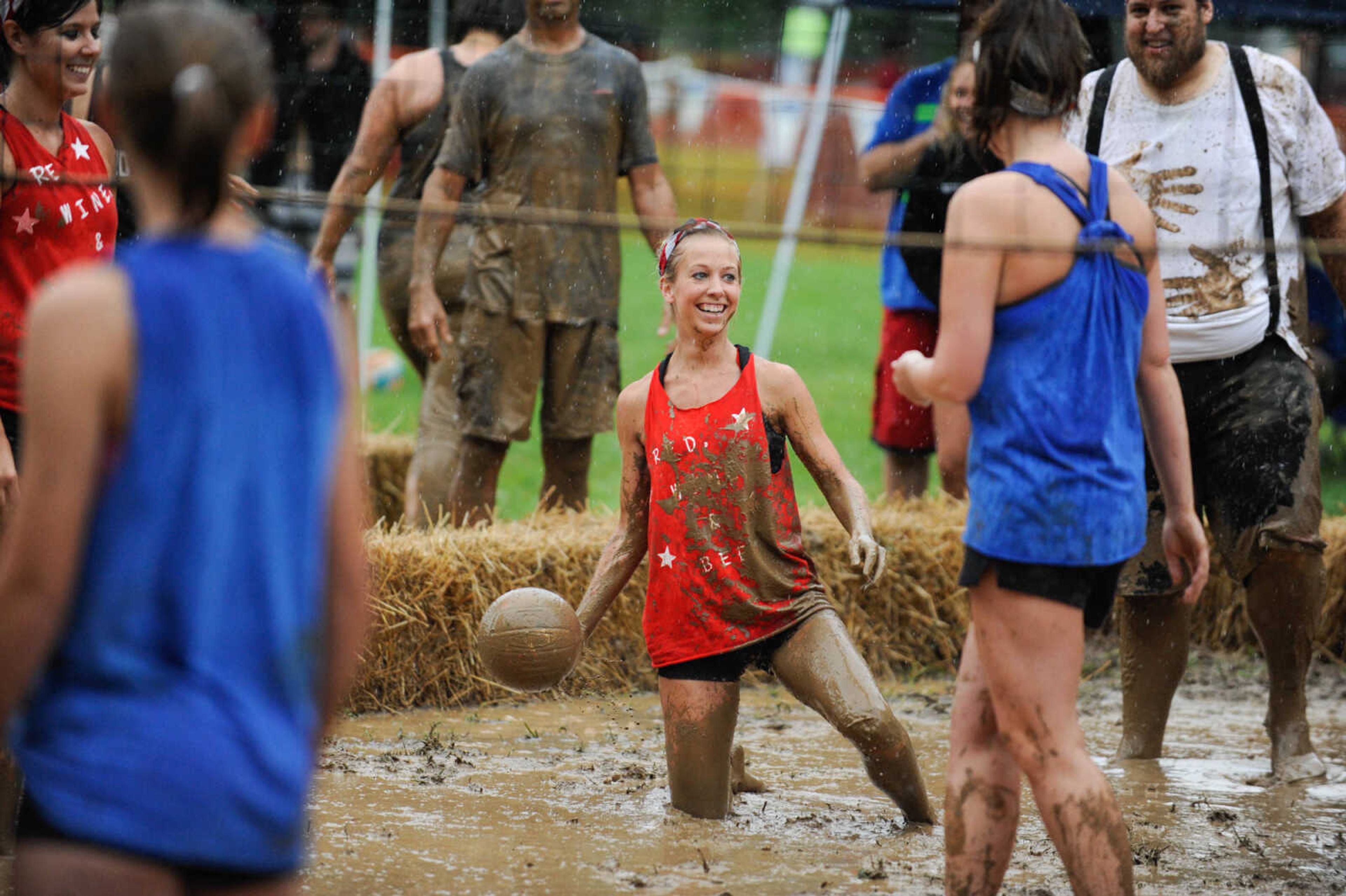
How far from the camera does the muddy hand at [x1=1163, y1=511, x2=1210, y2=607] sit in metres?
3.44

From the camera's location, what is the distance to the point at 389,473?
8.66 metres

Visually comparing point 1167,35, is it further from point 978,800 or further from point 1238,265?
point 978,800

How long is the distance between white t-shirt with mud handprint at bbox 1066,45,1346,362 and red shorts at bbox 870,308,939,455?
2277 mm

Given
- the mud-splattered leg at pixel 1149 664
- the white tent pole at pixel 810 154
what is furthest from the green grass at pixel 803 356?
the mud-splattered leg at pixel 1149 664

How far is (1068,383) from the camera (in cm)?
313

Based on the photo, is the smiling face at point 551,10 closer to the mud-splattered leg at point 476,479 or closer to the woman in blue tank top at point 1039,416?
the mud-splattered leg at point 476,479

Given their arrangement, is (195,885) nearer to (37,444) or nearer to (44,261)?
(37,444)

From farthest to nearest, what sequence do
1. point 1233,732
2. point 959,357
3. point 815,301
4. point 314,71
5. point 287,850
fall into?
point 815,301
point 314,71
point 1233,732
point 959,357
point 287,850

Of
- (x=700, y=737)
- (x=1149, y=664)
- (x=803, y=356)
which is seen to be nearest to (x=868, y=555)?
(x=700, y=737)

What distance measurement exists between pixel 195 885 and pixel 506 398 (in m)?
4.88

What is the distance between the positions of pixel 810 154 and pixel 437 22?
2.75m

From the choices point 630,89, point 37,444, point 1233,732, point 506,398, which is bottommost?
point 1233,732

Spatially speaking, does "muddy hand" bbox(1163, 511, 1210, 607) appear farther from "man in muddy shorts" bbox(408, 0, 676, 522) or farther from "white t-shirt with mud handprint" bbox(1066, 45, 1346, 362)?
"man in muddy shorts" bbox(408, 0, 676, 522)

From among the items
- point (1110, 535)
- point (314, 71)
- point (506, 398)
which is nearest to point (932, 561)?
point (506, 398)
